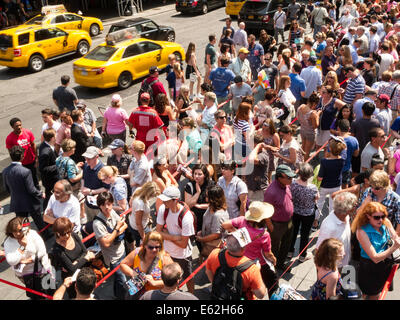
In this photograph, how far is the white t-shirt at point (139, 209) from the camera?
17.8ft

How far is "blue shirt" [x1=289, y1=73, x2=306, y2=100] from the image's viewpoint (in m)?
9.27

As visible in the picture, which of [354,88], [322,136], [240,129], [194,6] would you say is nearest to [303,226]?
[240,129]

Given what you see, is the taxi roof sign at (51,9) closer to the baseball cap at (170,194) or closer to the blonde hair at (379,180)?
the baseball cap at (170,194)

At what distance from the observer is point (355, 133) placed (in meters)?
7.55

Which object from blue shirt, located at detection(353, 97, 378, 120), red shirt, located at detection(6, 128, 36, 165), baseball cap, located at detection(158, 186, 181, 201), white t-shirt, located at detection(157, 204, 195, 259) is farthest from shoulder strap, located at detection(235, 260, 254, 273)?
red shirt, located at detection(6, 128, 36, 165)

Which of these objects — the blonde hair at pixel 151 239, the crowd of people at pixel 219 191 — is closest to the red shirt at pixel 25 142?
the crowd of people at pixel 219 191

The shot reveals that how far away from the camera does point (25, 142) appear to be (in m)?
7.72

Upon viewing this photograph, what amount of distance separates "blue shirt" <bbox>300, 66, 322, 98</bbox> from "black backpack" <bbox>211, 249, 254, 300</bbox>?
655cm

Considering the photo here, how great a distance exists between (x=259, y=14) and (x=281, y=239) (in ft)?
51.2

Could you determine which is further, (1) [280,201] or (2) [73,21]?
(2) [73,21]

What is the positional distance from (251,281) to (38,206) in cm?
430

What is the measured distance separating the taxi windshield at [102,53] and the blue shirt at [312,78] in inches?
274

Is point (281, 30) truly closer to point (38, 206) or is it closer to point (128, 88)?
point (128, 88)

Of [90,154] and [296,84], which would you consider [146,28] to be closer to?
[296,84]
